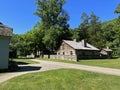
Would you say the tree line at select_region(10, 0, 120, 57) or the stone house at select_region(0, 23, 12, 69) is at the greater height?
the tree line at select_region(10, 0, 120, 57)

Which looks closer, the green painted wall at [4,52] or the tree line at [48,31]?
the green painted wall at [4,52]

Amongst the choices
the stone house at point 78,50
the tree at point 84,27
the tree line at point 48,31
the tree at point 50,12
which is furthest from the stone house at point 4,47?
the tree at point 84,27

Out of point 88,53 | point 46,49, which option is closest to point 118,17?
point 88,53

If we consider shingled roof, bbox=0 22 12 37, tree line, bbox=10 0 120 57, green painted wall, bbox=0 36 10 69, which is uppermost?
tree line, bbox=10 0 120 57

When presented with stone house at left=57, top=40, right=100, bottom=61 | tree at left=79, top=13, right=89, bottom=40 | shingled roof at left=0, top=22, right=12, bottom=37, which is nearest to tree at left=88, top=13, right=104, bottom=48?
tree at left=79, top=13, right=89, bottom=40

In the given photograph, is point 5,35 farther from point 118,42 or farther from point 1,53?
point 118,42

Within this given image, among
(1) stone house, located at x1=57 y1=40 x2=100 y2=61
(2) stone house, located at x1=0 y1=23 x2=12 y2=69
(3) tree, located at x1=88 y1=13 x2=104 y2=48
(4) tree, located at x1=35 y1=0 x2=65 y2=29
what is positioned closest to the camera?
(2) stone house, located at x1=0 y1=23 x2=12 y2=69

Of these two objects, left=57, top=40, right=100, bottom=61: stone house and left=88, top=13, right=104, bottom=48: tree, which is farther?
left=88, top=13, right=104, bottom=48: tree

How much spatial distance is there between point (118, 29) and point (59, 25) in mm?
30839

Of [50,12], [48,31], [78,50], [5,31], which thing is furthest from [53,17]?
[5,31]

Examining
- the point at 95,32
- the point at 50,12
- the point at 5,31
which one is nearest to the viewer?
the point at 5,31

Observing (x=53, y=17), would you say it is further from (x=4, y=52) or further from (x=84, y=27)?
(x=4, y=52)

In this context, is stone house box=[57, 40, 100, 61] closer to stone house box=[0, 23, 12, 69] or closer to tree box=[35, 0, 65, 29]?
tree box=[35, 0, 65, 29]

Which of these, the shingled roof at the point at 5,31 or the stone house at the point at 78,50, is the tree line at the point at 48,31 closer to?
the stone house at the point at 78,50
